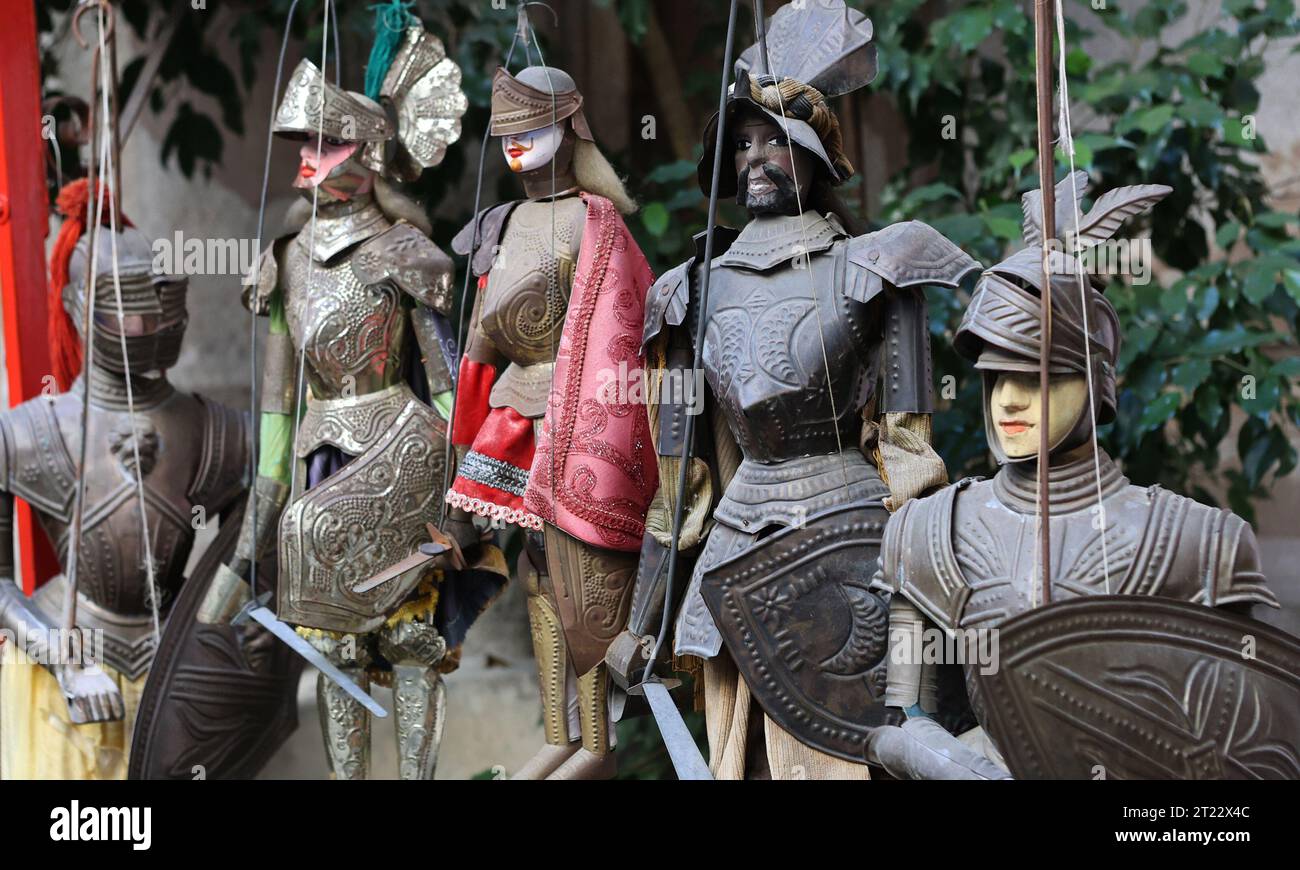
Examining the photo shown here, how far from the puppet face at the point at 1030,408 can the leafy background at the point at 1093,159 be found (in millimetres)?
1788

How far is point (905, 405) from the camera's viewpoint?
344 cm

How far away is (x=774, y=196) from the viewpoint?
11.7 ft

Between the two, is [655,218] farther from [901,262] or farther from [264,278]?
[901,262]

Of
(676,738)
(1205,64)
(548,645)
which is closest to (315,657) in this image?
(548,645)

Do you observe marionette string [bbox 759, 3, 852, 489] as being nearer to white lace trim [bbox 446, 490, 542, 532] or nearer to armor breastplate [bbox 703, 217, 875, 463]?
armor breastplate [bbox 703, 217, 875, 463]

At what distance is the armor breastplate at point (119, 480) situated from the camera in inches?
183

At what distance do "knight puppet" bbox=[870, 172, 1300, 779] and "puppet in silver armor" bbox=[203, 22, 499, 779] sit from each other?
1458 mm

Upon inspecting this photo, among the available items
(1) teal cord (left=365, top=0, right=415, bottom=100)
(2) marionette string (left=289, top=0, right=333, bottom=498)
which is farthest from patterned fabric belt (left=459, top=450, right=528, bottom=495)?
(1) teal cord (left=365, top=0, right=415, bottom=100)

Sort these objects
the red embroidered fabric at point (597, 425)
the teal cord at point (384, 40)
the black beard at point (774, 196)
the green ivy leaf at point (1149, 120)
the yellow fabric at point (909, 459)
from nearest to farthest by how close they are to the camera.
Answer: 1. the yellow fabric at point (909, 459)
2. the black beard at point (774, 196)
3. the red embroidered fabric at point (597, 425)
4. the teal cord at point (384, 40)
5. the green ivy leaf at point (1149, 120)

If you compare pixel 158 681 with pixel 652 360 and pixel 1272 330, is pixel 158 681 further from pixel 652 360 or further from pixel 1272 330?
pixel 1272 330

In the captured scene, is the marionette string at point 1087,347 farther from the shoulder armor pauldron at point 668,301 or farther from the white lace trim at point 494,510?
the white lace trim at point 494,510

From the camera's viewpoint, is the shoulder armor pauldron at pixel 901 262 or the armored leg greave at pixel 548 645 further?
the armored leg greave at pixel 548 645

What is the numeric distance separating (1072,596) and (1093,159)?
7.99ft

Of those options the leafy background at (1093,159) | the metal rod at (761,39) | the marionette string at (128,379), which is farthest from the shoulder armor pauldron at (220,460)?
the metal rod at (761,39)
